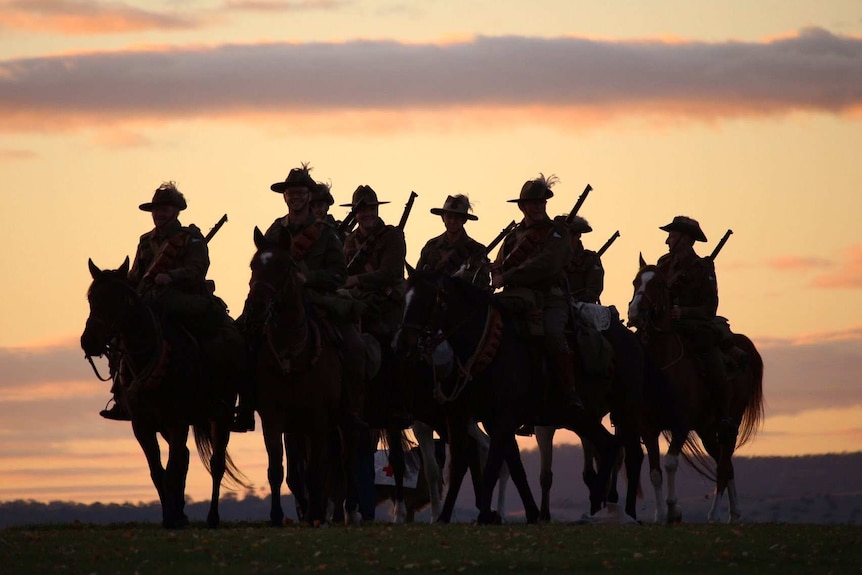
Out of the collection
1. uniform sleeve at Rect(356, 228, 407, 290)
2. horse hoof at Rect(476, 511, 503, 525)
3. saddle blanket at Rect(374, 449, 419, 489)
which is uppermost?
uniform sleeve at Rect(356, 228, 407, 290)

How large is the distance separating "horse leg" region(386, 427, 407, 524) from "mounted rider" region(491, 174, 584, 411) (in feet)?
11.9

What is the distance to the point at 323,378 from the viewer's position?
25.2 m

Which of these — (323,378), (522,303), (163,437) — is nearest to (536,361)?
(522,303)

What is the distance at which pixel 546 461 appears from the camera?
29.6 metres

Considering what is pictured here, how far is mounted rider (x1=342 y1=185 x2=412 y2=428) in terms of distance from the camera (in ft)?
92.2

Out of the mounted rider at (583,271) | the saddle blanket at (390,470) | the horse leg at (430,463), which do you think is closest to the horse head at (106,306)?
the horse leg at (430,463)

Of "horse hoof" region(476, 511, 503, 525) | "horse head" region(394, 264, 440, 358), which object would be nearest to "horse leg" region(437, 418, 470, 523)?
"horse hoof" region(476, 511, 503, 525)

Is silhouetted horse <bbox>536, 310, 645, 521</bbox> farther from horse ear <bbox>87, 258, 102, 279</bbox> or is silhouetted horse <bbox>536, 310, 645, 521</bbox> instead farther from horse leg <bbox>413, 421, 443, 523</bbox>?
horse ear <bbox>87, 258, 102, 279</bbox>

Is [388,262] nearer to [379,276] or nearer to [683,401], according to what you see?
[379,276]

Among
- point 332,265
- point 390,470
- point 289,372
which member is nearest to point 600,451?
point 332,265

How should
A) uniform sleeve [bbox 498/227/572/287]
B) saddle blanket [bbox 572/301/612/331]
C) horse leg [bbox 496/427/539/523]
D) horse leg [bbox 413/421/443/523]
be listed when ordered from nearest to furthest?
horse leg [bbox 496/427/539/523] < uniform sleeve [bbox 498/227/572/287] < saddle blanket [bbox 572/301/612/331] < horse leg [bbox 413/421/443/523]

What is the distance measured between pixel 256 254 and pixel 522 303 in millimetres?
3722

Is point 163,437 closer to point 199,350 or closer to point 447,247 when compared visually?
point 199,350

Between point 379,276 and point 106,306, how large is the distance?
4.91 m
